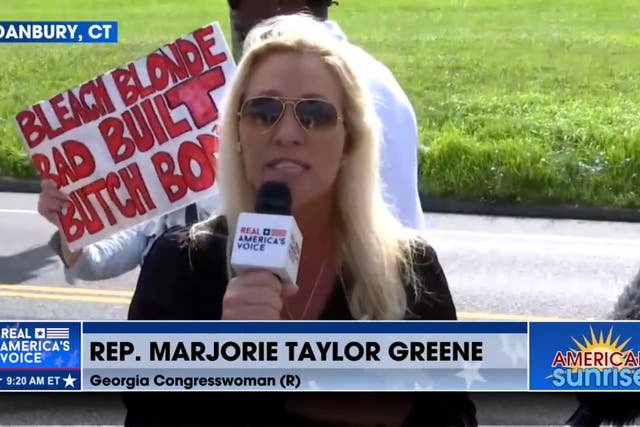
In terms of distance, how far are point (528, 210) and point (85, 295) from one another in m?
1.02

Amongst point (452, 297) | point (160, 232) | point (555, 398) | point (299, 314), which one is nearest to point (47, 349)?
point (160, 232)

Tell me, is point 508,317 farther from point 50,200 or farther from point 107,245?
point 50,200

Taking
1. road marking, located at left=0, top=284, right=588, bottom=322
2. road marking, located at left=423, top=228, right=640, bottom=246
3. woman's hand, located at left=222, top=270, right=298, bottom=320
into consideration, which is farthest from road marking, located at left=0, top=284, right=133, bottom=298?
road marking, located at left=423, top=228, right=640, bottom=246

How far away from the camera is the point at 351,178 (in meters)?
1.83

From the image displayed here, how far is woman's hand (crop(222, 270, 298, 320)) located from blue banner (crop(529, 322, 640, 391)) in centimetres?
72

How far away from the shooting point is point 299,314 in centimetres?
198

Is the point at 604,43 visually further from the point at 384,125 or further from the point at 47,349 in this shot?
the point at 47,349

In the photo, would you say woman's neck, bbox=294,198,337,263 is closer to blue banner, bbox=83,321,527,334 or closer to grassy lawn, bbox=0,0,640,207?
blue banner, bbox=83,321,527,334

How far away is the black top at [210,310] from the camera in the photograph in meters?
1.85

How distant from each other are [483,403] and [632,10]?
90cm

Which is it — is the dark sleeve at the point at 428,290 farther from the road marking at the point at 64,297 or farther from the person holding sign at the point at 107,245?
the road marking at the point at 64,297

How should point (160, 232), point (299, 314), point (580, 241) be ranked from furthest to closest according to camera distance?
1. point (580, 241)
2. point (160, 232)
3. point (299, 314)

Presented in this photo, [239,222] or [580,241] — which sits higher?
[239,222]

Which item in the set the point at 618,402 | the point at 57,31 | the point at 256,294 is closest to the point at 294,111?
the point at 256,294
